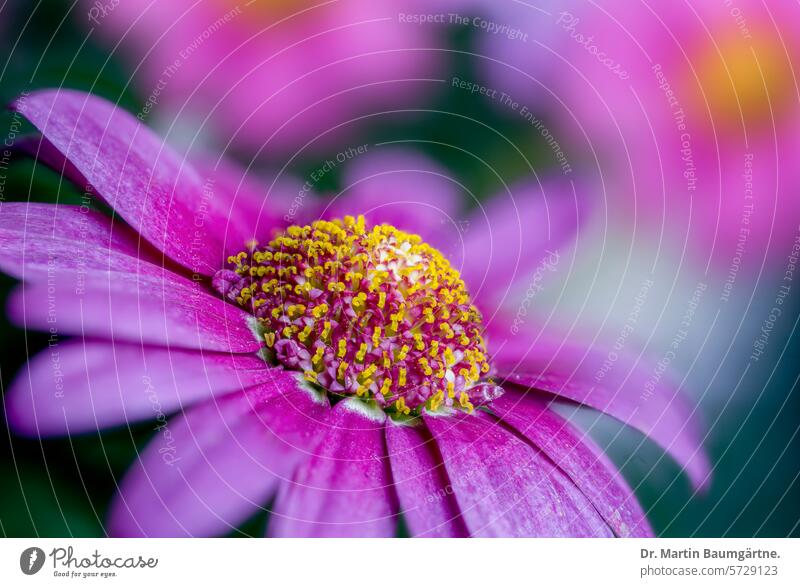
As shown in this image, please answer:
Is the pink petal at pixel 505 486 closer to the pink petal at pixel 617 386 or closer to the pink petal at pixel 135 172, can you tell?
the pink petal at pixel 617 386

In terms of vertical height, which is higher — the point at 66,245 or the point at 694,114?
the point at 694,114

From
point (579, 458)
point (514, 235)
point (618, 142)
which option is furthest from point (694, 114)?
point (579, 458)

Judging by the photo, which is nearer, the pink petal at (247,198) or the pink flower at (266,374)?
the pink flower at (266,374)

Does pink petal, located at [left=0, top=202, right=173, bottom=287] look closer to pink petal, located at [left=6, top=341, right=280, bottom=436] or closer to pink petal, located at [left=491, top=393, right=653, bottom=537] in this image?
pink petal, located at [left=6, top=341, right=280, bottom=436]
